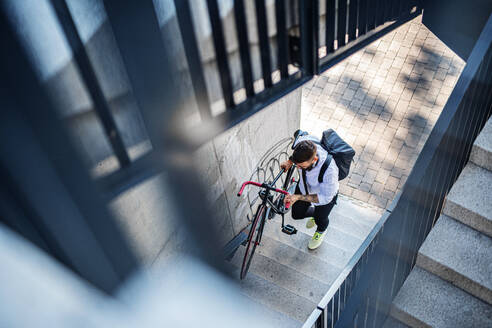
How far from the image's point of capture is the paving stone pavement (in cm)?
633

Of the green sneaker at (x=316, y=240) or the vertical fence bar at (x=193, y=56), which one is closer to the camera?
the vertical fence bar at (x=193, y=56)

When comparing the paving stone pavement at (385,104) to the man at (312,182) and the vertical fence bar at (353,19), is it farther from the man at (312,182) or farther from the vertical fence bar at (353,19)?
the vertical fence bar at (353,19)

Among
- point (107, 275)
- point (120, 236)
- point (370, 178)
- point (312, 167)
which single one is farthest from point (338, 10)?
point (370, 178)

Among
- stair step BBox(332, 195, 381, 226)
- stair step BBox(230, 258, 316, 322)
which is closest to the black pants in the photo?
stair step BBox(230, 258, 316, 322)

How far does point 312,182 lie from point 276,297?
1174mm

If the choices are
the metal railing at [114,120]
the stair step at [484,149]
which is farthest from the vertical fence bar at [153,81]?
the stair step at [484,149]

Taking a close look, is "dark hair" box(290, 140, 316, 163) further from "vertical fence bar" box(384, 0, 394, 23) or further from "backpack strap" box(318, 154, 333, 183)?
"vertical fence bar" box(384, 0, 394, 23)

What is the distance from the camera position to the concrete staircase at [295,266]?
396cm

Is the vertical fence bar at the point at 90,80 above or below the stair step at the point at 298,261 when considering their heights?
above

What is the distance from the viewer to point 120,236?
2.71 m

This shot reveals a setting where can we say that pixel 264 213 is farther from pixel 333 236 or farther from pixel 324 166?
pixel 333 236

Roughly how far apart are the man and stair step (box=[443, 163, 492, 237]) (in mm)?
952

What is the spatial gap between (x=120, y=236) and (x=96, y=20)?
1.35m

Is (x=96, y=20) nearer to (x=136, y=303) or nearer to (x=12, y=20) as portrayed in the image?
(x=12, y=20)
